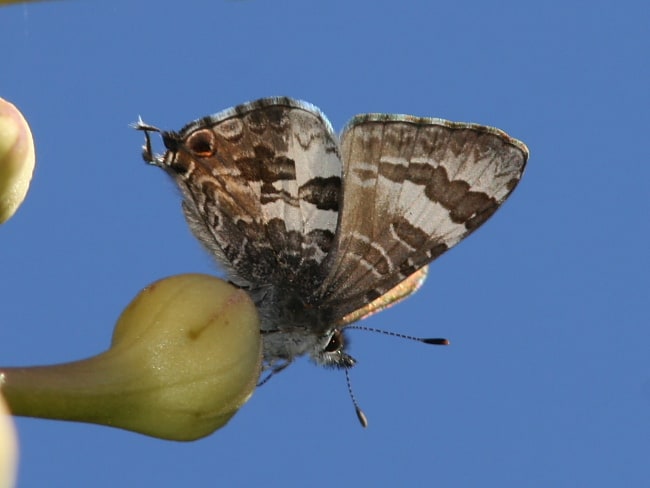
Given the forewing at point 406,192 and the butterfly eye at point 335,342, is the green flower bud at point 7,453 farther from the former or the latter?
the butterfly eye at point 335,342

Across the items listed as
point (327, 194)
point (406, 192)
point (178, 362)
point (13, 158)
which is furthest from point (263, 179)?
point (13, 158)

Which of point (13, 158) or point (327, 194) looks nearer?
point (13, 158)

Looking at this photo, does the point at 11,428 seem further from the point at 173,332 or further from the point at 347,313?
the point at 347,313

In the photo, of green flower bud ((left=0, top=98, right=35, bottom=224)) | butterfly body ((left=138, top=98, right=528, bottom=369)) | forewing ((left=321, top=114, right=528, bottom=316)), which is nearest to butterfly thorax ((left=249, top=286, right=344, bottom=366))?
butterfly body ((left=138, top=98, right=528, bottom=369))

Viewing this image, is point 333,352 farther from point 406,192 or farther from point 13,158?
point 13,158

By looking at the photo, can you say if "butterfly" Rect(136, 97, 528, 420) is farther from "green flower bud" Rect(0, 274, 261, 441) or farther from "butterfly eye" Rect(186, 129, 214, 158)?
"green flower bud" Rect(0, 274, 261, 441)

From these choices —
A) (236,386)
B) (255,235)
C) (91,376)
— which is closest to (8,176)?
(91,376)
